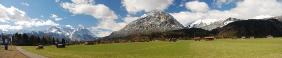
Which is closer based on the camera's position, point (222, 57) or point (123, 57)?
point (222, 57)

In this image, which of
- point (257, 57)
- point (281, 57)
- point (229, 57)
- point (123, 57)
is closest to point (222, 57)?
point (229, 57)

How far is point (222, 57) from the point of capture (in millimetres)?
50312

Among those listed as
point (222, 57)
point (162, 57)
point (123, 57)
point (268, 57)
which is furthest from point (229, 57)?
point (123, 57)

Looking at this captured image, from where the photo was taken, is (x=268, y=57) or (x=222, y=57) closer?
(x=268, y=57)

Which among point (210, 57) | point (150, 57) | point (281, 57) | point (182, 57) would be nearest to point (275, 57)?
point (281, 57)

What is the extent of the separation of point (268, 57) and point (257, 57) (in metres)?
1.47

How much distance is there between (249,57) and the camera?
157ft

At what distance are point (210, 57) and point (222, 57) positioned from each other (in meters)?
1.71

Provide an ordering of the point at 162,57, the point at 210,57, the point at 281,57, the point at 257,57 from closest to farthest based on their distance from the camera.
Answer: the point at 281,57
the point at 257,57
the point at 210,57
the point at 162,57

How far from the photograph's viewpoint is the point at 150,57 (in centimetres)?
5769

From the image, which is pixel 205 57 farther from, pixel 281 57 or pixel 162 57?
pixel 281 57

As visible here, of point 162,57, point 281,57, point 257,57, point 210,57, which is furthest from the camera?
point 162,57

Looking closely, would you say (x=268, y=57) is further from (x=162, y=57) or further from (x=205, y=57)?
(x=162, y=57)

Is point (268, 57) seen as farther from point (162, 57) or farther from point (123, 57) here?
point (123, 57)
